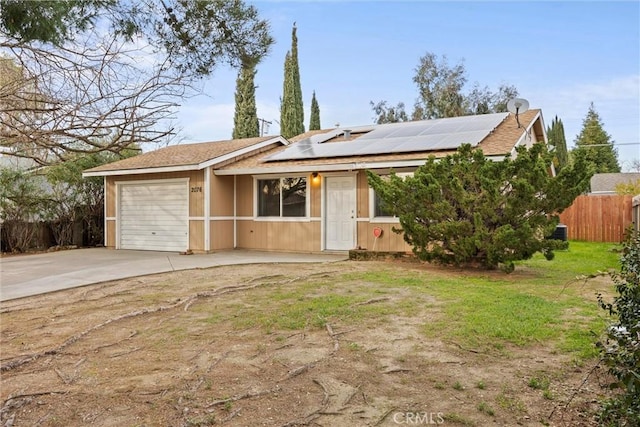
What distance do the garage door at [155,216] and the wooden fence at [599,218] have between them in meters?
12.6

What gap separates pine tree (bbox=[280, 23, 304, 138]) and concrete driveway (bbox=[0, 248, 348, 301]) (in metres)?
18.0

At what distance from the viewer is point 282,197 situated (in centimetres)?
1274

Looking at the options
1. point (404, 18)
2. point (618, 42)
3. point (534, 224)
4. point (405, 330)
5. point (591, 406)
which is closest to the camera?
point (591, 406)

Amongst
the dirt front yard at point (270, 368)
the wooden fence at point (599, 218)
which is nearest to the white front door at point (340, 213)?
the dirt front yard at point (270, 368)

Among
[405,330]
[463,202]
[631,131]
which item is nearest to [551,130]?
[631,131]

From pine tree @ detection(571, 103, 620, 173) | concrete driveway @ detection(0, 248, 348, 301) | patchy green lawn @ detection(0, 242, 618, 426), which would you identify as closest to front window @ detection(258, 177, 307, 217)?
concrete driveway @ detection(0, 248, 348, 301)

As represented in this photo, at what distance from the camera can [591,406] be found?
2.98 metres

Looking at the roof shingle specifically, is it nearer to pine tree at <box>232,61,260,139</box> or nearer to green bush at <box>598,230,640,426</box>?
green bush at <box>598,230,640,426</box>

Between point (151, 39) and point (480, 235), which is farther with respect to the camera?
point (480, 235)

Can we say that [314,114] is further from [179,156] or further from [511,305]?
[511,305]

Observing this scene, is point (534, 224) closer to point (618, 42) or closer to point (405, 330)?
point (405, 330)

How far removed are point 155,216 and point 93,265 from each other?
3961 mm

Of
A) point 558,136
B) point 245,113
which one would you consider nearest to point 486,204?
point 245,113

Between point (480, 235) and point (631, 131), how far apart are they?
35.5 m
